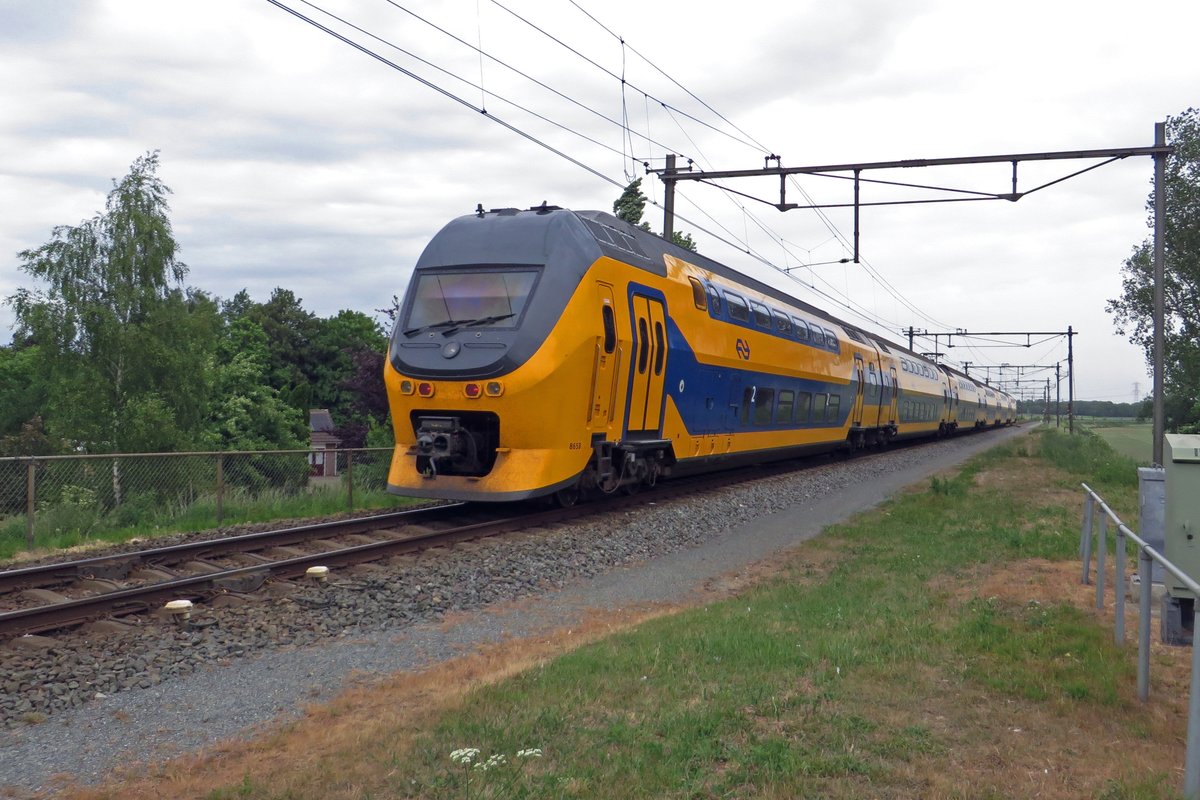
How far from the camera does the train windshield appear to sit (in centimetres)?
1175

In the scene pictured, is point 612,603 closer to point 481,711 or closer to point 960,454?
point 481,711

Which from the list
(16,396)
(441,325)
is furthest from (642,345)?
(16,396)

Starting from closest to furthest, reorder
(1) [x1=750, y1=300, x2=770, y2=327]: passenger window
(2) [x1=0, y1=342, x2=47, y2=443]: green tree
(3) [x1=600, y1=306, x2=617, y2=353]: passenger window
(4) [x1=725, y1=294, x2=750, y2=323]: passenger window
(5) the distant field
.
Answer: (3) [x1=600, y1=306, x2=617, y2=353]: passenger window, (4) [x1=725, y1=294, x2=750, y2=323]: passenger window, (1) [x1=750, y1=300, x2=770, y2=327]: passenger window, (5) the distant field, (2) [x1=0, y1=342, x2=47, y2=443]: green tree

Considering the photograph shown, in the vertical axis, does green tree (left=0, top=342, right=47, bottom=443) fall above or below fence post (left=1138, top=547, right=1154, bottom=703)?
above

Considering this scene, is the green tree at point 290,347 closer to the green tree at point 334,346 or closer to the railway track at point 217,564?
the green tree at point 334,346

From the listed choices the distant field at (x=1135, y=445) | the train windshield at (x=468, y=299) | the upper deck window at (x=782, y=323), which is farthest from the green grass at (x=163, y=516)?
the distant field at (x=1135, y=445)

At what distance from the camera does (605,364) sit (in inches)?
487

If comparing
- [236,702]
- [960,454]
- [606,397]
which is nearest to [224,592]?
[236,702]

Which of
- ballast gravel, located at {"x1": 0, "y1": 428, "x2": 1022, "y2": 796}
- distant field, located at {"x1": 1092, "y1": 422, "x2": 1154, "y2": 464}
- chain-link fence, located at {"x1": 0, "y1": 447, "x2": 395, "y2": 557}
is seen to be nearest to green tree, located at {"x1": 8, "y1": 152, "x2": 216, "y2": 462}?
chain-link fence, located at {"x1": 0, "y1": 447, "x2": 395, "y2": 557}

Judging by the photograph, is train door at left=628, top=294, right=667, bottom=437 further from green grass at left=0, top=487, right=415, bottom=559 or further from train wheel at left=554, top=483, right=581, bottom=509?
green grass at left=0, top=487, right=415, bottom=559

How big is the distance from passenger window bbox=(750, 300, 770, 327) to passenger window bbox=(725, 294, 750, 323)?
0.46 metres

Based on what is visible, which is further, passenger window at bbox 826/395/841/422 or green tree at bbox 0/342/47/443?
green tree at bbox 0/342/47/443

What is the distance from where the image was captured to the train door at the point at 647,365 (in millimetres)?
13297

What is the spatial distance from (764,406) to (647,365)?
5.95m
